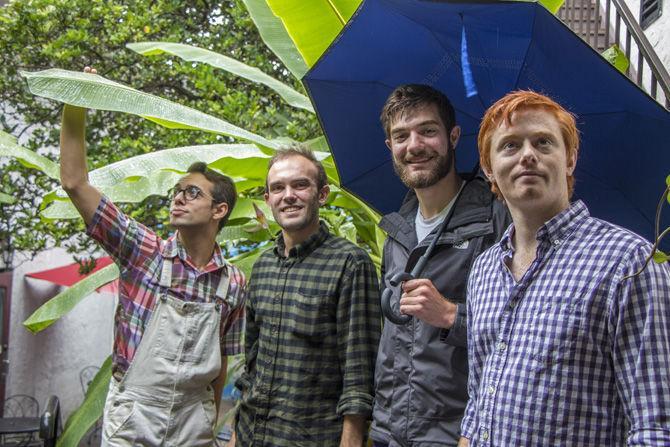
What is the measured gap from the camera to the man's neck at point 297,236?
110 inches

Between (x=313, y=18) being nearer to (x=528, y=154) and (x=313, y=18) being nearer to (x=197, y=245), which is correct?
(x=197, y=245)

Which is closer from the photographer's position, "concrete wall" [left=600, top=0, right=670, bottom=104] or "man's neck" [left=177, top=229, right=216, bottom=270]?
"man's neck" [left=177, top=229, right=216, bottom=270]

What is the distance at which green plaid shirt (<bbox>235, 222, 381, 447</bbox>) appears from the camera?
8.43 feet

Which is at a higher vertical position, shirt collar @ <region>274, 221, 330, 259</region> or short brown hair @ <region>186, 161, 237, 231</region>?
short brown hair @ <region>186, 161, 237, 231</region>

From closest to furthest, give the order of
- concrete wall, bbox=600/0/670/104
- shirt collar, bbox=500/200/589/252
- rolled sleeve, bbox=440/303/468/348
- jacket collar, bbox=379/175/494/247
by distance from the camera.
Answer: shirt collar, bbox=500/200/589/252
rolled sleeve, bbox=440/303/468/348
jacket collar, bbox=379/175/494/247
concrete wall, bbox=600/0/670/104

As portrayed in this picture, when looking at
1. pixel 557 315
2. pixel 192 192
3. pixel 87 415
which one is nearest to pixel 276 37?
pixel 192 192

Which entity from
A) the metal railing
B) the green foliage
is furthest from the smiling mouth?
the green foliage

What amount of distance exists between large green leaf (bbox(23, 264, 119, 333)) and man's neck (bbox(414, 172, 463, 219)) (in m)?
1.63

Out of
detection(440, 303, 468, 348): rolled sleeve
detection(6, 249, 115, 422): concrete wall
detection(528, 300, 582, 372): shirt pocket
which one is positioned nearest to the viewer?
detection(528, 300, 582, 372): shirt pocket

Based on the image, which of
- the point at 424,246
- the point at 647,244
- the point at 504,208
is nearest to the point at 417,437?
the point at 424,246

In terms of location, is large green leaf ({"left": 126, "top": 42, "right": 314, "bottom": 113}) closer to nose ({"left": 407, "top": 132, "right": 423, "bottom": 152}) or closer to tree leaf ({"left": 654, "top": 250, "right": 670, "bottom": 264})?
nose ({"left": 407, "top": 132, "right": 423, "bottom": 152})

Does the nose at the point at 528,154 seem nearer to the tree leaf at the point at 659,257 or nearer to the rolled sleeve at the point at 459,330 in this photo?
the tree leaf at the point at 659,257

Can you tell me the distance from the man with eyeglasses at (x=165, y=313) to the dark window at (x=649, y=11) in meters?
4.32

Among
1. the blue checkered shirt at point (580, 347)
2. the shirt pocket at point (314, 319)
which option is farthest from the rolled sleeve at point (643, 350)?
the shirt pocket at point (314, 319)
